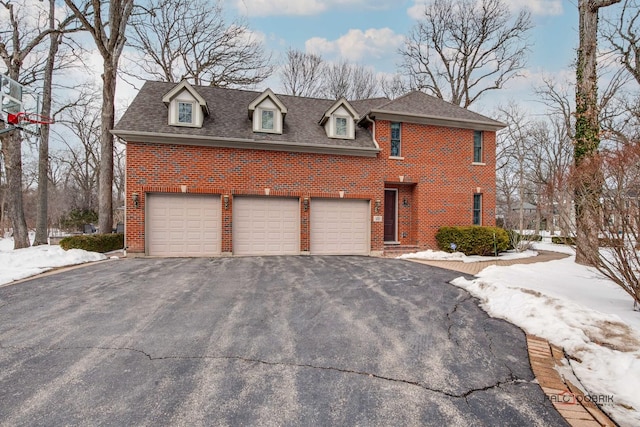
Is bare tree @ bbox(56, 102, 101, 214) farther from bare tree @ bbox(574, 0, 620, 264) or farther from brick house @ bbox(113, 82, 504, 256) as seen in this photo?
bare tree @ bbox(574, 0, 620, 264)

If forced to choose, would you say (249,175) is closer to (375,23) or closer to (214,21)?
(375,23)

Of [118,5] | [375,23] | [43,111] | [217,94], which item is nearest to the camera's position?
[118,5]

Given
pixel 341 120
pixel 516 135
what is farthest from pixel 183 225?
pixel 516 135

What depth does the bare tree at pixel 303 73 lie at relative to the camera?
25172 mm

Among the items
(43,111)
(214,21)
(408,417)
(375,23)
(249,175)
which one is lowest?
(408,417)

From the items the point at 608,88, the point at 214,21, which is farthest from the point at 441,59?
the point at 214,21

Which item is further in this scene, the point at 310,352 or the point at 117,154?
the point at 117,154

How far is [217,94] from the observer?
13344 mm

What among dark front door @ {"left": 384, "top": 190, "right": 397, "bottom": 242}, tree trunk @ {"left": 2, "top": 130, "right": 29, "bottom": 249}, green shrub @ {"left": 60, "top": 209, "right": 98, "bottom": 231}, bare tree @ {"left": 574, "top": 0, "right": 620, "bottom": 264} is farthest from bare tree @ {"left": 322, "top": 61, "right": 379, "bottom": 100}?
green shrub @ {"left": 60, "top": 209, "right": 98, "bottom": 231}

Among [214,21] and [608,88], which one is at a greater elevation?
[214,21]

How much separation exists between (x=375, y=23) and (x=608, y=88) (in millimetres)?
11398

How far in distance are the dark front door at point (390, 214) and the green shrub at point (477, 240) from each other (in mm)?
2234

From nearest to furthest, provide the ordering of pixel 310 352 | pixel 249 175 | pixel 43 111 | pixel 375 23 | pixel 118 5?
pixel 310 352 → pixel 249 175 → pixel 118 5 → pixel 43 111 → pixel 375 23

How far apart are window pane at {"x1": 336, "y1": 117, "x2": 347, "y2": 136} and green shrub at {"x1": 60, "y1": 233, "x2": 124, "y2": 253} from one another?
9.48 meters
